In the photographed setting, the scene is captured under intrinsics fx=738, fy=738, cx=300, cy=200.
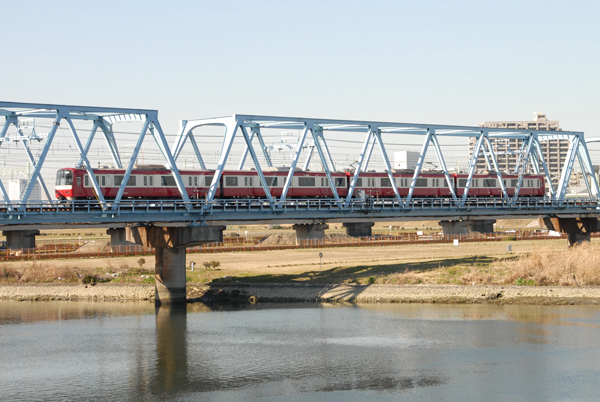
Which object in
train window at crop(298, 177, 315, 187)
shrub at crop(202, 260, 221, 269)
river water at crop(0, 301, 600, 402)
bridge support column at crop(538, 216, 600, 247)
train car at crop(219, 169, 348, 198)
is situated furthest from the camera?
bridge support column at crop(538, 216, 600, 247)

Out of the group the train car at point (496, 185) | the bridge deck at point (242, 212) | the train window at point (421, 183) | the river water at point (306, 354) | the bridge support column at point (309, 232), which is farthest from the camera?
the bridge support column at point (309, 232)

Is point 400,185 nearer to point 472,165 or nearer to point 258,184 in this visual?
point 472,165

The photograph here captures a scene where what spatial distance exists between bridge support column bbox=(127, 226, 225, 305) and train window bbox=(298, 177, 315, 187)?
14.7m

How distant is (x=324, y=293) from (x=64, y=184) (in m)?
25.9

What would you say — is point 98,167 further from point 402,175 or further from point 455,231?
point 455,231

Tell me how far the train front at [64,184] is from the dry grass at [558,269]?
134 feet

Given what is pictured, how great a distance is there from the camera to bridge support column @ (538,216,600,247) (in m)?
89.3

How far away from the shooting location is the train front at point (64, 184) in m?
66.5

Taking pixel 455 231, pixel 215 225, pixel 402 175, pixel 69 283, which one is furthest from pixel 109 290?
pixel 455 231

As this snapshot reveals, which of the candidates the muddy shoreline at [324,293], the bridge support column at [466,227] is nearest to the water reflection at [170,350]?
the muddy shoreline at [324,293]

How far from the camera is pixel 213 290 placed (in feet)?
234

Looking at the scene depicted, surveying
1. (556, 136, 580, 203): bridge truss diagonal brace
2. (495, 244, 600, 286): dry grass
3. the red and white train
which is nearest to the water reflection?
the red and white train

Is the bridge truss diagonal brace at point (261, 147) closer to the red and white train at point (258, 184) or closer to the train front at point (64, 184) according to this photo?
the red and white train at point (258, 184)

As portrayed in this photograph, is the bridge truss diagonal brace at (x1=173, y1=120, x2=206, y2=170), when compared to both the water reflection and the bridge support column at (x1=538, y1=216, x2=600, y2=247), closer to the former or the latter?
the water reflection
